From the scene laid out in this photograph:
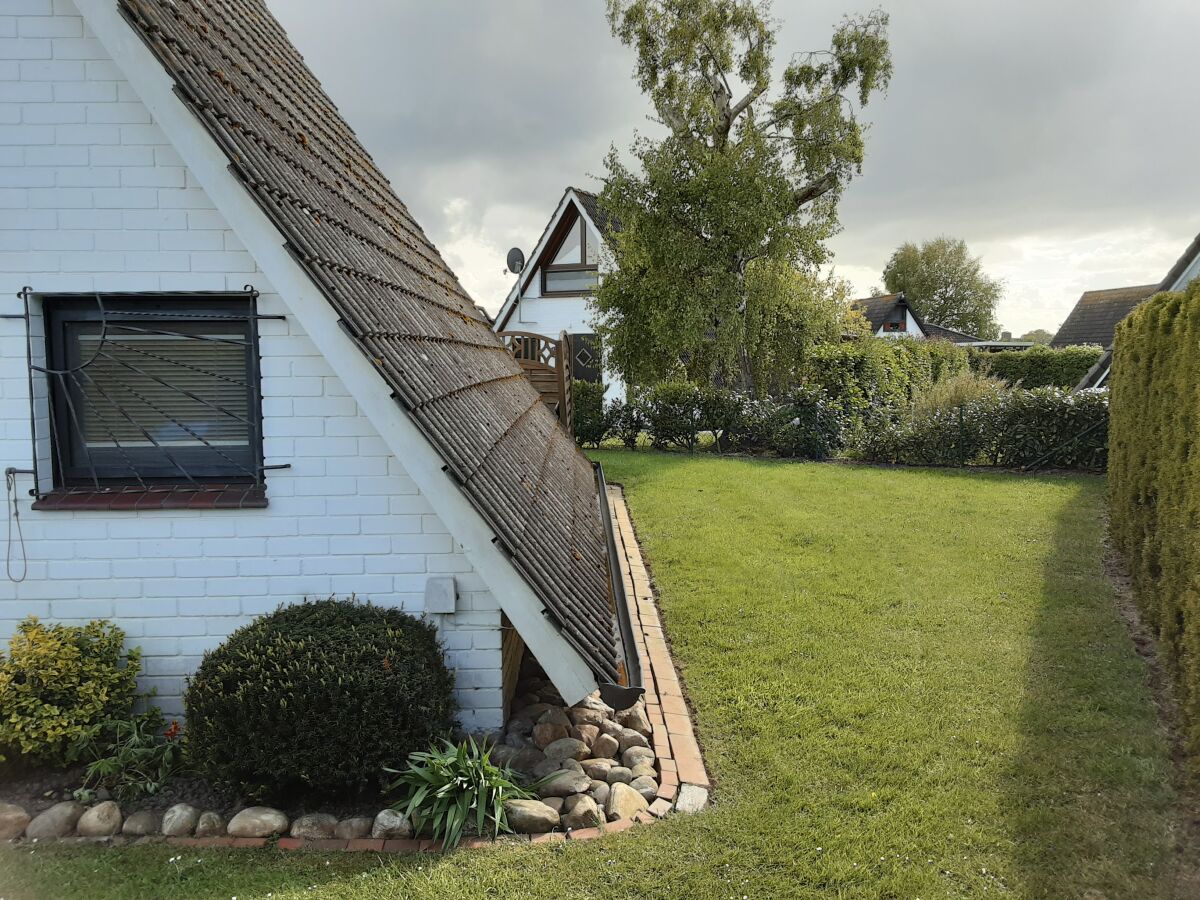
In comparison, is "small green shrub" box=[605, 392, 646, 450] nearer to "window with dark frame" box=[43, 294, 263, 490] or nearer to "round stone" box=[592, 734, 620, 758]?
"round stone" box=[592, 734, 620, 758]

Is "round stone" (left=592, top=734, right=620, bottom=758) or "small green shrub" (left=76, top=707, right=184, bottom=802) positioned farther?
"round stone" (left=592, top=734, right=620, bottom=758)

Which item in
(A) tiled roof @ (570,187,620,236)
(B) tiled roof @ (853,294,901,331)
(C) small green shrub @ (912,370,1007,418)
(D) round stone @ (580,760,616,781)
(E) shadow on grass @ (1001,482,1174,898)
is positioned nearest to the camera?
(E) shadow on grass @ (1001,482,1174,898)

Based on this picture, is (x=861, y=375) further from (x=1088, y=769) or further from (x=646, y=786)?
(x=646, y=786)

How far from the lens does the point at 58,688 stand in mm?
3754

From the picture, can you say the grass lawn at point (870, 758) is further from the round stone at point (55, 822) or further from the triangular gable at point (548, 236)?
the triangular gable at point (548, 236)

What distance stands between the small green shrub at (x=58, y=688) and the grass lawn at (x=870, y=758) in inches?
19.8

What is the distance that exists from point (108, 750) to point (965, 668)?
5.67 meters

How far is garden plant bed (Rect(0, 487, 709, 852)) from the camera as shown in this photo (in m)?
3.54

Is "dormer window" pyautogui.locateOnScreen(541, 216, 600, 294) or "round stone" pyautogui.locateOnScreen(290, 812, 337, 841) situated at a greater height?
"dormer window" pyautogui.locateOnScreen(541, 216, 600, 294)

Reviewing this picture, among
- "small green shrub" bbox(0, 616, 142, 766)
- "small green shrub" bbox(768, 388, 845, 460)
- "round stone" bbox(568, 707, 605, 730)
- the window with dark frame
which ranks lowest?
"round stone" bbox(568, 707, 605, 730)

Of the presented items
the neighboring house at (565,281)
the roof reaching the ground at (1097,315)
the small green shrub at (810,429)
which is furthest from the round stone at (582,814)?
the roof reaching the ground at (1097,315)

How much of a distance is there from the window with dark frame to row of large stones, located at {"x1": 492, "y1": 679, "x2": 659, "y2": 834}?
2.19 meters

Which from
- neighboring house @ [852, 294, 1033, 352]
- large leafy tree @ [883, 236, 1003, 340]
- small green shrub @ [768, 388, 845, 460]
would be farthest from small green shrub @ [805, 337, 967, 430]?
large leafy tree @ [883, 236, 1003, 340]

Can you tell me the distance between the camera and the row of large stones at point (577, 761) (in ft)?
12.3
